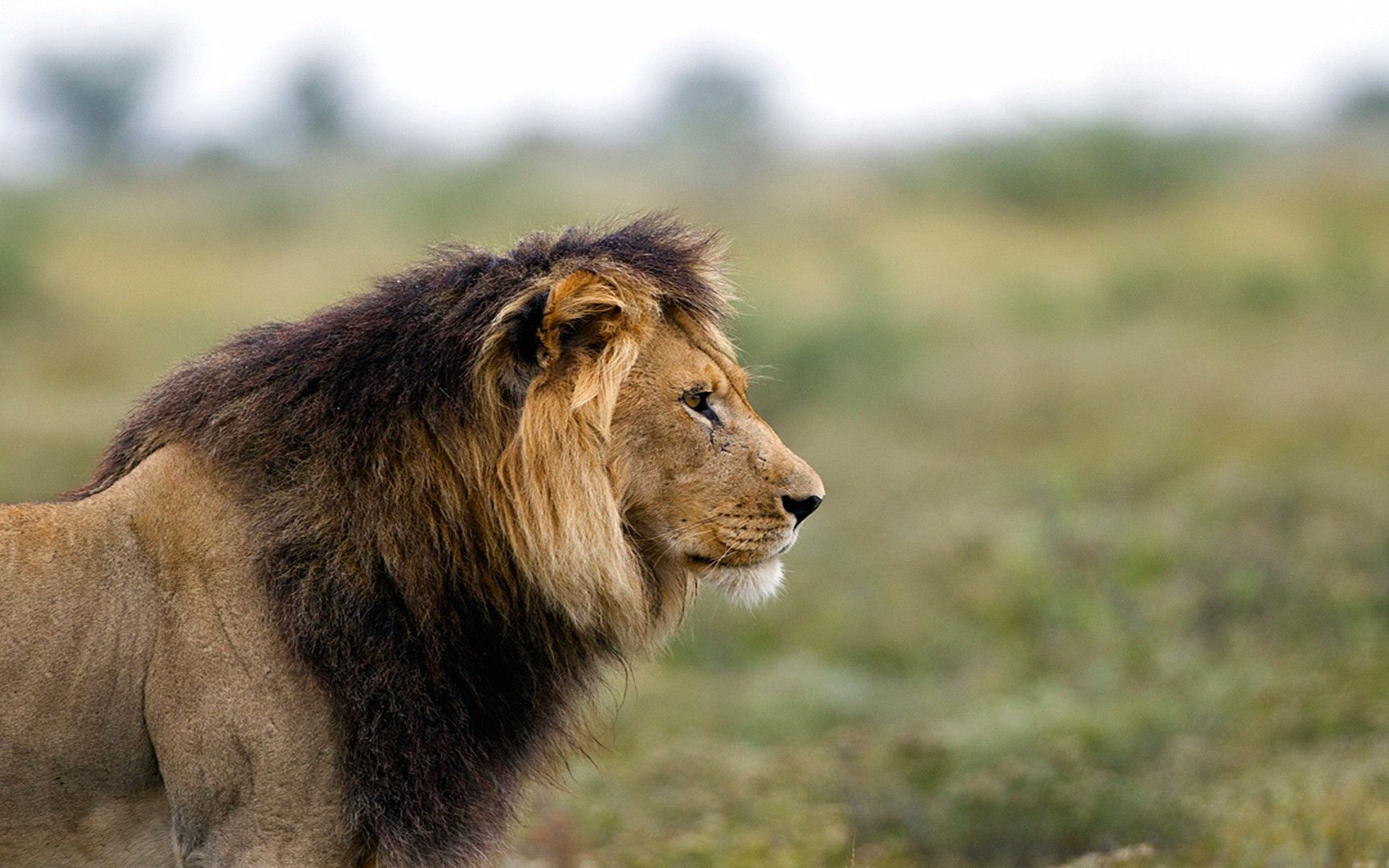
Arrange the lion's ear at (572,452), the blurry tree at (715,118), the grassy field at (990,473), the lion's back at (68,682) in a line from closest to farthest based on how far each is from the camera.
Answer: the lion's back at (68,682) → the lion's ear at (572,452) → the grassy field at (990,473) → the blurry tree at (715,118)

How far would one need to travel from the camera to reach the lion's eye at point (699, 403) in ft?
11.0

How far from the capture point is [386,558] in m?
3.12

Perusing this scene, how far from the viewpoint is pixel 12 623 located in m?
2.85

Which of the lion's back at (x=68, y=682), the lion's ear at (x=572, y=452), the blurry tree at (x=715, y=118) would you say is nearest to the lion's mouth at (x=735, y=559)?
the lion's ear at (x=572, y=452)

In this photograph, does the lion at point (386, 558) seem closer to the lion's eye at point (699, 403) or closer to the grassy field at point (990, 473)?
the lion's eye at point (699, 403)

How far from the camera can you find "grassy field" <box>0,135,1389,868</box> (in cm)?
586

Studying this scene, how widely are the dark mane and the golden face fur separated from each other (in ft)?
0.70

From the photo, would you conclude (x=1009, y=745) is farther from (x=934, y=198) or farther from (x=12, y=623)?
(x=934, y=198)

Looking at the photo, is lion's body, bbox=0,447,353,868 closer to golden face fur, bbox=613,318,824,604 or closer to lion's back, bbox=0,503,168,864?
lion's back, bbox=0,503,168,864

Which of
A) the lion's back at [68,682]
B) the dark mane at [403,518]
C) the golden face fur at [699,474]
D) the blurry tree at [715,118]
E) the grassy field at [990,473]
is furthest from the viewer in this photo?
the blurry tree at [715,118]

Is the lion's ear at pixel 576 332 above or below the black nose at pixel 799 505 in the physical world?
above

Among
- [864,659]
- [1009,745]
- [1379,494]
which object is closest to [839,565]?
[864,659]

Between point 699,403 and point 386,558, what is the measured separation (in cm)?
77

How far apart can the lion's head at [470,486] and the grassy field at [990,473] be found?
0.49 metres
